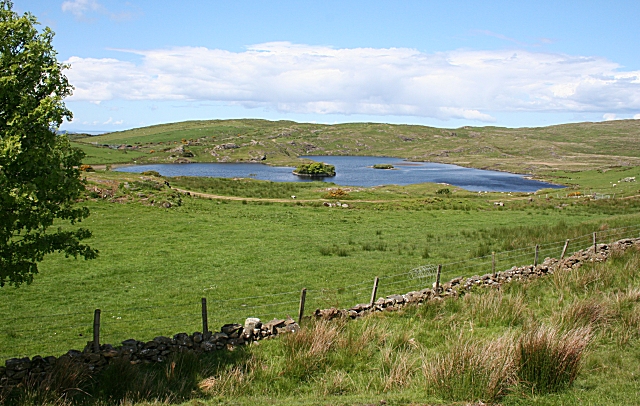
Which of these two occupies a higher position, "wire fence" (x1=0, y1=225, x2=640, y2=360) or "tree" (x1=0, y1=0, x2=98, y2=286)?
"tree" (x1=0, y1=0, x2=98, y2=286)

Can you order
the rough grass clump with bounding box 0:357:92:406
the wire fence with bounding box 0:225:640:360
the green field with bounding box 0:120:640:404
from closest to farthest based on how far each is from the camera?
the rough grass clump with bounding box 0:357:92:406 → the green field with bounding box 0:120:640:404 → the wire fence with bounding box 0:225:640:360

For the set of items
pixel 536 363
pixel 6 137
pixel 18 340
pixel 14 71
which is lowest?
pixel 18 340

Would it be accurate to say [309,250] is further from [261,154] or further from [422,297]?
[261,154]

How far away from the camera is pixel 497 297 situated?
49.9 feet

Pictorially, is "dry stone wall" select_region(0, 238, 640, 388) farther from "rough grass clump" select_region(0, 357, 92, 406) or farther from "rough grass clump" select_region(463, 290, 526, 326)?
"rough grass clump" select_region(463, 290, 526, 326)

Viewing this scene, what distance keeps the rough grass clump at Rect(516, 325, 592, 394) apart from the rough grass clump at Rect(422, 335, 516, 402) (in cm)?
24

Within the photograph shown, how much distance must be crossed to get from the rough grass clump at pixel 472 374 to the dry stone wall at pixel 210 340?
15.0ft

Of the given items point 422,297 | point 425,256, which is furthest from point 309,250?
point 422,297

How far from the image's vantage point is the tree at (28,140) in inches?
347

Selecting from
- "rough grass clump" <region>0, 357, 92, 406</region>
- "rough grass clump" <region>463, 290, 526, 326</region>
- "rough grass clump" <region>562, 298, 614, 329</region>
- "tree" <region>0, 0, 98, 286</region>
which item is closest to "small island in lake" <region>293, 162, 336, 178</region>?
"rough grass clump" <region>463, 290, 526, 326</region>

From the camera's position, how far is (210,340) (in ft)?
39.3

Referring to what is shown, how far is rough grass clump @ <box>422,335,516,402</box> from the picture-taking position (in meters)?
8.93

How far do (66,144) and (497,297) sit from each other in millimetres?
13896

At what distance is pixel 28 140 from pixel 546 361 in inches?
470
